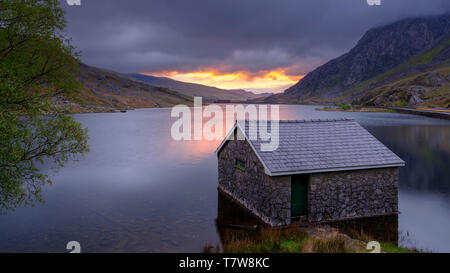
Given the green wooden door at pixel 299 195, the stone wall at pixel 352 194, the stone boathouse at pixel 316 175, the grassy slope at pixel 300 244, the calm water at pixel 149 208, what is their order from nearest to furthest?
the grassy slope at pixel 300 244 < the stone boathouse at pixel 316 175 < the green wooden door at pixel 299 195 < the stone wall at pixel 352 194 < the calm water at pixel 149 208

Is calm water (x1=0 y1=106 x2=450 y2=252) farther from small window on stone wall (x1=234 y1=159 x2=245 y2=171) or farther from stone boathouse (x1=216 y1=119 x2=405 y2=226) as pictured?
small window on stone wall (x1=234 y1=159 x2=245 y2=171)

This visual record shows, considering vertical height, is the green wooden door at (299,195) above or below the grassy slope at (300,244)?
above

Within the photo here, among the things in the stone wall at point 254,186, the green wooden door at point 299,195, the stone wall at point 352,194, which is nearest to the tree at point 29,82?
the stone wall at point 254,186

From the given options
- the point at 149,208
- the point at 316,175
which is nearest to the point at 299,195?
the point at 316,175

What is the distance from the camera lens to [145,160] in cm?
4000

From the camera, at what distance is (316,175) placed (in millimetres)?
15875

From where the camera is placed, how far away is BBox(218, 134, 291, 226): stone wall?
607 inches

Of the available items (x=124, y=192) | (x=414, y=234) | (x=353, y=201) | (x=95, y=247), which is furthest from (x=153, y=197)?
(x=414, y=234)

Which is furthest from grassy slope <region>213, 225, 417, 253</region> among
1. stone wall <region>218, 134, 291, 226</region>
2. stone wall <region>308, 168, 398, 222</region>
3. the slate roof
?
the slate roof

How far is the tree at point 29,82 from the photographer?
482 inches

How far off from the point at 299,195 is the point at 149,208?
34.6 ft

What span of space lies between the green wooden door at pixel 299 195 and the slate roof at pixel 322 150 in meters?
0.79

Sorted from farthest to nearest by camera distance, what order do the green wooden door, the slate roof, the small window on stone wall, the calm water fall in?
the small window on stone wall < the calm water < the green wooden door < the slate roof

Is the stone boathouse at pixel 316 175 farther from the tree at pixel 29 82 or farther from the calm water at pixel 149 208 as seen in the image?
the tree at pixel 29 82
